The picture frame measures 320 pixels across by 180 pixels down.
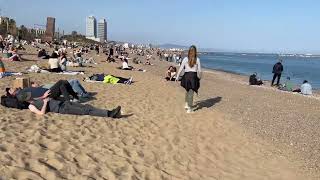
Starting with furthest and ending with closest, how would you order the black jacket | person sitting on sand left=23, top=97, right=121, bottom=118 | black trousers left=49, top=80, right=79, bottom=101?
the black jacket
black trousers left=49, top=80, right=79, bottom=101
person sitting on sand left=23, top=97, right=121, bottom=118

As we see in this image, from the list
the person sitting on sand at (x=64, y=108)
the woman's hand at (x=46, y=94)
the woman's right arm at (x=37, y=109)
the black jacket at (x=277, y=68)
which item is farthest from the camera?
the black jacket at (x=277, y=68)

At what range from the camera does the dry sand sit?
5.91 m

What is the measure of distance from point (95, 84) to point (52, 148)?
8637mm

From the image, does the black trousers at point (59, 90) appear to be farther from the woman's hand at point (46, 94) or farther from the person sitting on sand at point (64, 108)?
the person sitting on sand at point (64, 108)

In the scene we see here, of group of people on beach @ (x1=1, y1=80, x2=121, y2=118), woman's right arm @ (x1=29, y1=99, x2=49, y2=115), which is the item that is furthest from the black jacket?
woman's right arm @ (x1=29, y1=99, x2=49, y2=115)

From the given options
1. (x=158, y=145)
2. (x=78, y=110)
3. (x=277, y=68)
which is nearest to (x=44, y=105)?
(x=78, y=110)

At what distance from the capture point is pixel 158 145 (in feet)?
25.1

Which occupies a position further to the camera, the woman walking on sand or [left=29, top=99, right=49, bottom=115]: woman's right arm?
the woman walking on sand

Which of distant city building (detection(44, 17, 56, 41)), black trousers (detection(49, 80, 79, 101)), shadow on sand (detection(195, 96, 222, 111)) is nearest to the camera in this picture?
black trousers (detection(49, 80, 79, 101))

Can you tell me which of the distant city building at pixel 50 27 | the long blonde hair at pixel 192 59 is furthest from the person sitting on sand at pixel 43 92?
the distant city building at pixel 50 27

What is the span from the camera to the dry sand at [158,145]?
5.91 meters

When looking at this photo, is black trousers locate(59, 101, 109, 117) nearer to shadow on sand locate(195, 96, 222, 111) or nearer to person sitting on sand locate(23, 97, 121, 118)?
person sitting on sand locate(23, 97, 121, 118)

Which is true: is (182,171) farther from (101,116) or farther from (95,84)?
(95,84)

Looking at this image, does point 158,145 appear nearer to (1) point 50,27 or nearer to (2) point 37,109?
(2) point 37,109
